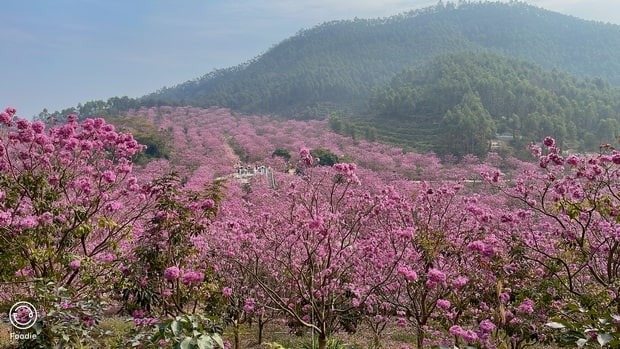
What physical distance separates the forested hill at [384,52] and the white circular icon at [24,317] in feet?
237

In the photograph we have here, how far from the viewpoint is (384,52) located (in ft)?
354

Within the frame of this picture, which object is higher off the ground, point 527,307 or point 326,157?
point 527,307

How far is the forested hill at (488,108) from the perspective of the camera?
40.4 m

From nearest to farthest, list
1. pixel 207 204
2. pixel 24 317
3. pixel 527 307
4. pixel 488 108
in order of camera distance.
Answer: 1. pixel 24 317
2. pixel 527 307
3. pixel 207 204
4. pixel 488 108

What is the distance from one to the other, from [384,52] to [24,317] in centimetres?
11075

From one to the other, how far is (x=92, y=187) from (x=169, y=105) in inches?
3000

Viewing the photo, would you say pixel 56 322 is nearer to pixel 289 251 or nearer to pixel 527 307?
pixel 289 251

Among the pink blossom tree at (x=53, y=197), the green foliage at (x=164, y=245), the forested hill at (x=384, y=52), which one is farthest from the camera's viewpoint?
the forested hill at (x=384, y=52)

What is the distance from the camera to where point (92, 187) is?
19.4ft

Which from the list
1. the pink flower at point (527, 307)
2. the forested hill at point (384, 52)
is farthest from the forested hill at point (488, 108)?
the pink flower at point (527, 307)

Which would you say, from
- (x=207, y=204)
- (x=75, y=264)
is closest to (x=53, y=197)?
(x=75, y=264)

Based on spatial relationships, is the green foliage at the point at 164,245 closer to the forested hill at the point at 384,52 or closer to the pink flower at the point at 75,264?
the pink flower at the point at 75,264

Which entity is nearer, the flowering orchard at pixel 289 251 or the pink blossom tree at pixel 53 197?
the flowering orchard at pixel 289 251

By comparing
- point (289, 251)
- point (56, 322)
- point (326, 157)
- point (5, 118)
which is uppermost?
point (5, 118)
